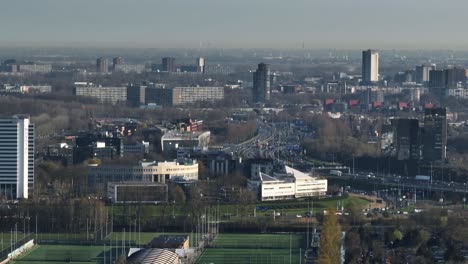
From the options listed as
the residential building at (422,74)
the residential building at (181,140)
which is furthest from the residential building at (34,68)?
the residential building at (181,140)

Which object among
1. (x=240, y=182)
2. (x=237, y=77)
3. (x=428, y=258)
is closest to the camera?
(x=428, y=258)

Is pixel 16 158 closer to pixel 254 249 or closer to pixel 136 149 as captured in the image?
pixel 136 149

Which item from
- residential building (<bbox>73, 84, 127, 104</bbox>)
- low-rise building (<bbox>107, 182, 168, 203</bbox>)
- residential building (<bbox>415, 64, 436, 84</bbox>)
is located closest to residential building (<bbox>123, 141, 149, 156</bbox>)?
low-rise building (<bbox>107, 182, 168, 203</bbox>)

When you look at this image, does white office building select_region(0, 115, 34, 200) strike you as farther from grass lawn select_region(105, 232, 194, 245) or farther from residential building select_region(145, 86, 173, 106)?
residential building select_region(145, 86, 173, 106)

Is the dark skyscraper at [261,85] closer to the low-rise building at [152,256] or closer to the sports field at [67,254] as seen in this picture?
the sports field at [67,254]

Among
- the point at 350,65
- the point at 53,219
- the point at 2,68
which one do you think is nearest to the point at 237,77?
the point at 2,68

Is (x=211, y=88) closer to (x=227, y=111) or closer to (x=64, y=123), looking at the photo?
(x=227, y=111)
